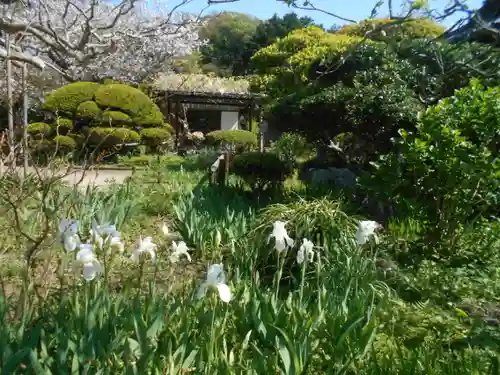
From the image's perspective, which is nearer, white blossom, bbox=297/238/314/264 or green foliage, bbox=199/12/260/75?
white blossom, bbox=297/238/314/264

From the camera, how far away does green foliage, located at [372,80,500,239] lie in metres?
4.59

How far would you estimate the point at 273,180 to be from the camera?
723cm

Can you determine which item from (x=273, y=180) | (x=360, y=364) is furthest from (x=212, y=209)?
(x=360, y=364)

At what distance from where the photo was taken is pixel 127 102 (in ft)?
47.8

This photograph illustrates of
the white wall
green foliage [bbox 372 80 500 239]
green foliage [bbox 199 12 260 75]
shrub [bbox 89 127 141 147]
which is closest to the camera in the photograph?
green foliage [bbox 372 80 500 239]

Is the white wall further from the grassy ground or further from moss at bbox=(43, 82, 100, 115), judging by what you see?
the grassy ground

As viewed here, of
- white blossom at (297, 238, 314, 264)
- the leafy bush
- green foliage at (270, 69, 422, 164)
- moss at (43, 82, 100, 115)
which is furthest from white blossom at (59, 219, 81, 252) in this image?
moss at (43, 82, 100, 115)

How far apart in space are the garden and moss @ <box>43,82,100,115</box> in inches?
254

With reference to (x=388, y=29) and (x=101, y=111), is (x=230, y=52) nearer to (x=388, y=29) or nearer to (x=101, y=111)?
(x=101, y=111)

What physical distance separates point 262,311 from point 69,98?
12.7 metres

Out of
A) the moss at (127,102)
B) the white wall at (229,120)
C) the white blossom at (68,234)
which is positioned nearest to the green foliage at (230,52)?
the white wall at (229,120)

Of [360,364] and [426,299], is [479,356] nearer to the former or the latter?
[360,364]

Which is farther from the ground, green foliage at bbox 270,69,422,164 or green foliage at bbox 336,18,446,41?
green foliage at bbox 336,18,446,41

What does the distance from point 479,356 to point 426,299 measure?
1.14 m
